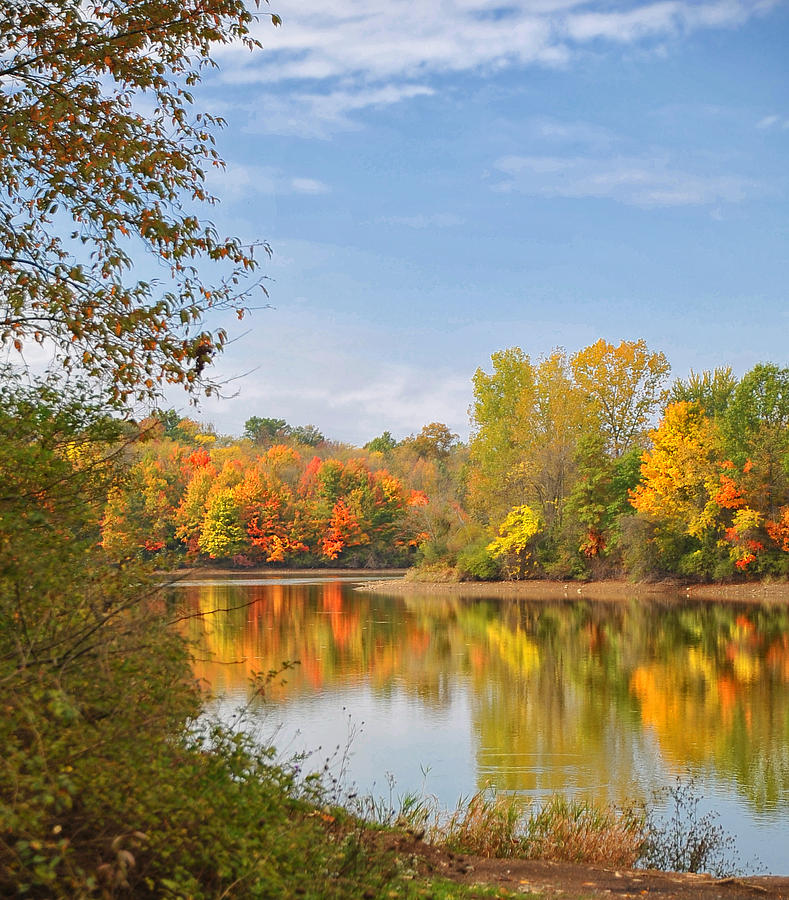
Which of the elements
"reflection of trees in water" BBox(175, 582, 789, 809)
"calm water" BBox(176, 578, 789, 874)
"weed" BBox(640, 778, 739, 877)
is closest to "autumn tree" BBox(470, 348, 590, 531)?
"reflection of trees in water" BBox(175, 582, 789, 809)

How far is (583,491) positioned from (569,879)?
128ft

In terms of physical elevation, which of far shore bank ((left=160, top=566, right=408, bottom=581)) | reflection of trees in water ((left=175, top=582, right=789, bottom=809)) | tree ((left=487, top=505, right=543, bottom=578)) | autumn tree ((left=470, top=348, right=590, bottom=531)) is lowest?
far shore bank ((left=160, top=566, right=408, bottom=581))

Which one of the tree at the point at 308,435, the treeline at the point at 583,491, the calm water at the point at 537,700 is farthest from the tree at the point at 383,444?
the calm water at the point at 537,700

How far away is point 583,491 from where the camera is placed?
46.6 m

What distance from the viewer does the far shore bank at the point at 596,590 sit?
40094 millimetres

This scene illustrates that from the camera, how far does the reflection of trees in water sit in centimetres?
1384

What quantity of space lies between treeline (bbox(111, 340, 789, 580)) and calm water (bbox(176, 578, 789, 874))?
795 cm

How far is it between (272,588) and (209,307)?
44215mm

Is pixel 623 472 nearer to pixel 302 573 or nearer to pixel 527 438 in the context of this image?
pixel 527 438

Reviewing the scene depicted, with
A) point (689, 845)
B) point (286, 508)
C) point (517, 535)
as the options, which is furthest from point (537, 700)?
point (286, 508)

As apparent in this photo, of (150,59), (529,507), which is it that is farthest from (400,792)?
(529,507)

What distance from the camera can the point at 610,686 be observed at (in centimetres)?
2027

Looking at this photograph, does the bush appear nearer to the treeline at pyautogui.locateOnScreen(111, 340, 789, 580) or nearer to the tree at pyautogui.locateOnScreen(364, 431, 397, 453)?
the treeline at pyautogui.locateOnScreen(111, 340, 789, 580)

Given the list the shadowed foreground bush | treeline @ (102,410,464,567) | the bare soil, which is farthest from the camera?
treeline @ (102,410,464,567)
